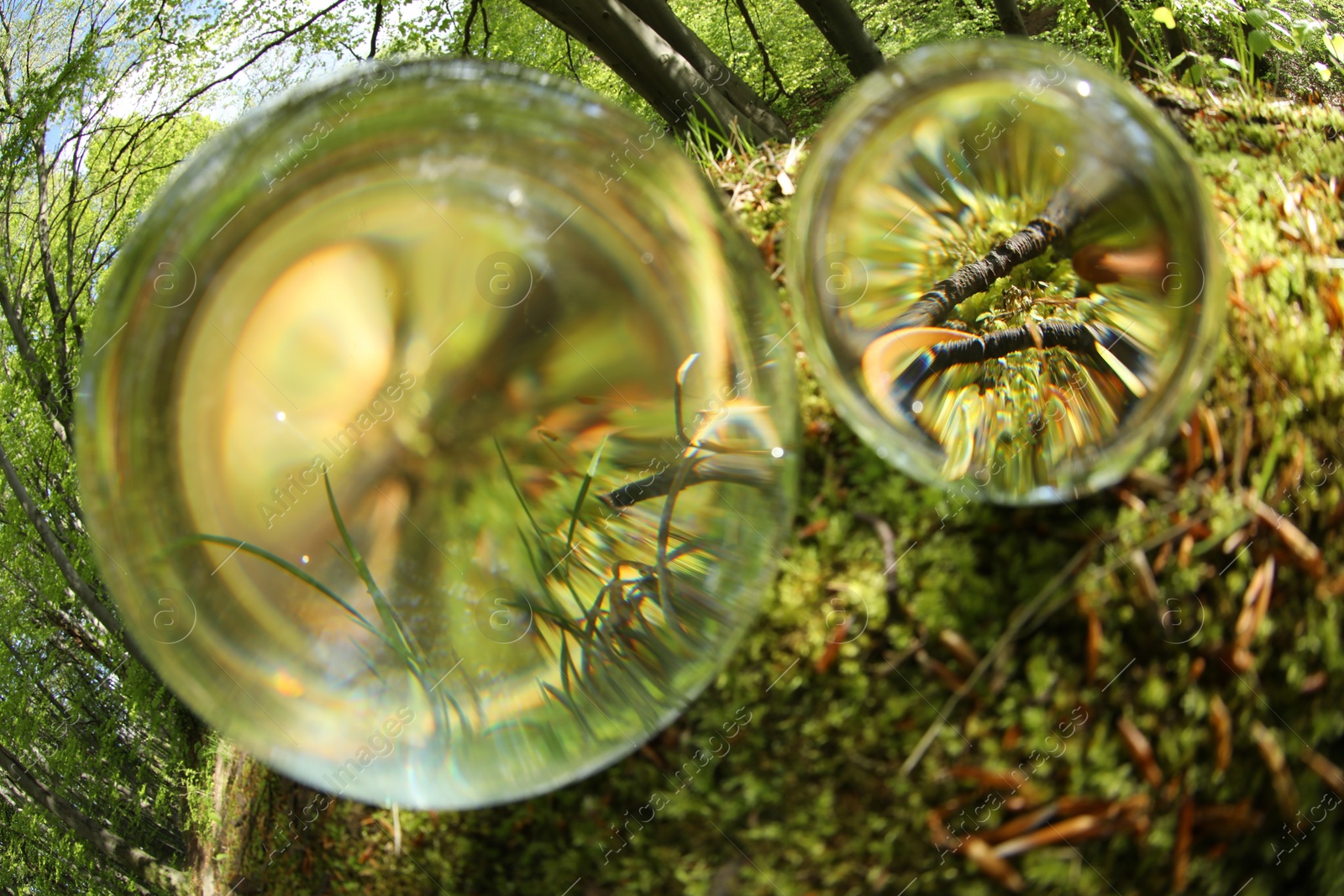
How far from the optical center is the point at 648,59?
280cm

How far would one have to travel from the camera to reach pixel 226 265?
0.91 m

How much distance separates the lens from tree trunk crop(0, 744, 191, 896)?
3891 mm

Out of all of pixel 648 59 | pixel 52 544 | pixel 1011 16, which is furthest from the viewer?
pixel 52 544

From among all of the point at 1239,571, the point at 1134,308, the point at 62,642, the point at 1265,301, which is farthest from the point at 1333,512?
the point at 62,642

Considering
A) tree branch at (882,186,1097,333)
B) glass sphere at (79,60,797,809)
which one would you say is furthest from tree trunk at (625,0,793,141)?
glass sphere at (79,60,797,809)

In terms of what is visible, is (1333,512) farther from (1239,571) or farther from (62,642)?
(62,642)

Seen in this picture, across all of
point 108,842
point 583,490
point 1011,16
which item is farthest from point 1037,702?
point 108,842

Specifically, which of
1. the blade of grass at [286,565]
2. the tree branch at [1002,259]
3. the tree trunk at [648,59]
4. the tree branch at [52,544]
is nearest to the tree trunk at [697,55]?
the tree trunk at [648,59]

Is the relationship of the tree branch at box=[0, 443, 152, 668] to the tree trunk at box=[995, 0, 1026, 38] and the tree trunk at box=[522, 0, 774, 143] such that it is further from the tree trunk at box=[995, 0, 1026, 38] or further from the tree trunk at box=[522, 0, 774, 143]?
the tree trunk at box=[995, 0, 1026, 38]

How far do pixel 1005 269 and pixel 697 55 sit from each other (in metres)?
1.97

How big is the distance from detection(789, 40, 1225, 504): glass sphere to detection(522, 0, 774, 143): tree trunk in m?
1.44

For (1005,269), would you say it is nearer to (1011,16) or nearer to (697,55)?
(697,55)

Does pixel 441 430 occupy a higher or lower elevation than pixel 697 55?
lower

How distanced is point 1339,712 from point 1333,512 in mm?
217
